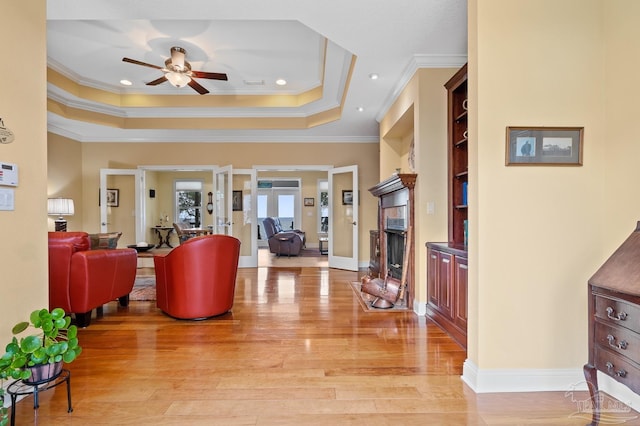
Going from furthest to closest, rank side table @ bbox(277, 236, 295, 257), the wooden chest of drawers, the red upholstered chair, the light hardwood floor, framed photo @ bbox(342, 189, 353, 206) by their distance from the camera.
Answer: side table @ bbox(277, 236, 295, 257), framed photo @ bbox(342, 189, 353, 206), the red upholstered chair, the light hardwood floor, the wooden chest of drawers

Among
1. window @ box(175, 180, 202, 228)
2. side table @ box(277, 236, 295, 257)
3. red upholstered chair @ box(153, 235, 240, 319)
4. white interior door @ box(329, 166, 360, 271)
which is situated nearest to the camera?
red upholstered chair @ box(153, 235, 240, 319)

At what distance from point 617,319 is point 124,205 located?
7839mm

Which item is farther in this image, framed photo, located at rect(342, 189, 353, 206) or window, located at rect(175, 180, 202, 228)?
window, located at rect(175, 180, 202, 228)

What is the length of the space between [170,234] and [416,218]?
868 cm

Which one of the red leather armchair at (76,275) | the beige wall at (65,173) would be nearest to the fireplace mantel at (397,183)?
the red leather armchair at (76,275)

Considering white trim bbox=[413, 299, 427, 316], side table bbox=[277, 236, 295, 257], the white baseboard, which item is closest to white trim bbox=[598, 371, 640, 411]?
the white baseboard

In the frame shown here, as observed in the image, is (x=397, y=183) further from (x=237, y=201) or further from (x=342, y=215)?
(x=237, y=201)

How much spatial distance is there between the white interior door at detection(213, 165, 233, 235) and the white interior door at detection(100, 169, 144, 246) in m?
1.68

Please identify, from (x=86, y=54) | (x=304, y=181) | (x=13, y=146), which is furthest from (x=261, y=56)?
(x=304, y=181)

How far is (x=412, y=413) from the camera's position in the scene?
1764 millimetres

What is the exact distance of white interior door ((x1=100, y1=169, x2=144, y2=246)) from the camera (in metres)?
6.84

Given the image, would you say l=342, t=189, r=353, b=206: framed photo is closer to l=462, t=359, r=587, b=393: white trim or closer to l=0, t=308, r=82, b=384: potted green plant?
l=462, t=359, r=587, b=393: white trim

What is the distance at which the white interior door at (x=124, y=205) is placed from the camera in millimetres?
6840

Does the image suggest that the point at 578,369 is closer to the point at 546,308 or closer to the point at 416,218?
the point at 546,308
